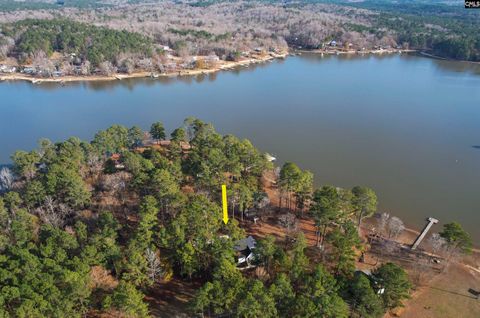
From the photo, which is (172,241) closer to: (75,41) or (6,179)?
(6,179)

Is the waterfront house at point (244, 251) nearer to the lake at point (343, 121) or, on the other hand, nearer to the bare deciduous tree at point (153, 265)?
the bare deciduous tree at point (153, 265)

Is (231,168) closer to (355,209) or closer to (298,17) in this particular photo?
(355,209)

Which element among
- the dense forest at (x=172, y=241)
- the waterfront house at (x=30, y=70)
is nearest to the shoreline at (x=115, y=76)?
the waterfront house at (x=30, y=70)

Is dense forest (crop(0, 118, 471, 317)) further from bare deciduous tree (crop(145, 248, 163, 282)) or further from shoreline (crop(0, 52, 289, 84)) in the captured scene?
shoreline (crop(0, 52, 289, 84))

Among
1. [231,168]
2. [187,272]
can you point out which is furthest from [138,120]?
[187,272]

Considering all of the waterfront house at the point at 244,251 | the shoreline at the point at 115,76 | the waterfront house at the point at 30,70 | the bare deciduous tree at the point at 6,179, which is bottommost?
the waterfront house at the point at 244,251

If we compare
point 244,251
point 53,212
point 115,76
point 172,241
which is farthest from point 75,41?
point 244,251

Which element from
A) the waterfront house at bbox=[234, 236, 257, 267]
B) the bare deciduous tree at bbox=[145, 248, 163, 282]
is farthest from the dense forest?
the waterfront house at bbox=[234, 236, 257, 267]

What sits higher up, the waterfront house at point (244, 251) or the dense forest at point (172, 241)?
the dense forest at point (172, 241)
